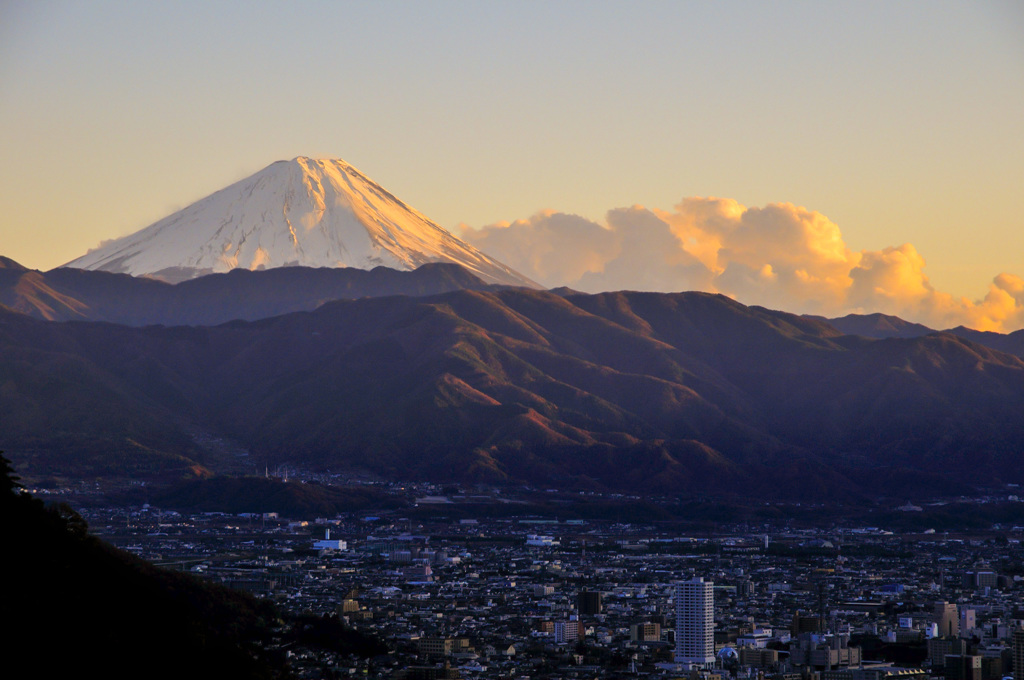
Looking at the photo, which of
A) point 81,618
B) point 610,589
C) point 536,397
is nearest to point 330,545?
point 610,589

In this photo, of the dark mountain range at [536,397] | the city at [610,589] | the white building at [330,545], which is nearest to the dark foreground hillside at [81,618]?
the city at [610,589]

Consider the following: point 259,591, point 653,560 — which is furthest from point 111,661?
point 653,560

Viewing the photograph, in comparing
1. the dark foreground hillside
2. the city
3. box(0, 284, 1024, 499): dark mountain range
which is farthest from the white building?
the dark foreground hillside

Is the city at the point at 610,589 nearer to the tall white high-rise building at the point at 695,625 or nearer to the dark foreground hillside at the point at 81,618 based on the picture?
the tall white high-rise building at the point at 695,625

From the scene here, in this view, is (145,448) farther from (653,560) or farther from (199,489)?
(653,560)

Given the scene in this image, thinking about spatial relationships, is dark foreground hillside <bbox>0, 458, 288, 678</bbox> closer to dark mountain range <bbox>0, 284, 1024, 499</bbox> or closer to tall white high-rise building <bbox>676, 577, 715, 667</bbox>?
tall white high-rise building <bbox>676, 577, 715, 667</bbox>

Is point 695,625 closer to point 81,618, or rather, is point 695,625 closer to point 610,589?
point 610,589
